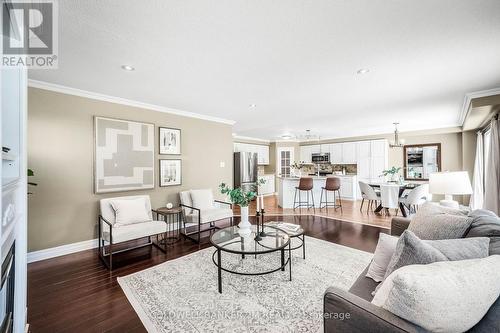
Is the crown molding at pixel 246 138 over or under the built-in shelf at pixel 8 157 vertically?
over

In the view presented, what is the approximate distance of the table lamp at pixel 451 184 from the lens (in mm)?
2459

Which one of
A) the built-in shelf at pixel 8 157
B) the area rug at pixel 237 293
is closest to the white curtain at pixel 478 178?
the area rug at pixel 237 293

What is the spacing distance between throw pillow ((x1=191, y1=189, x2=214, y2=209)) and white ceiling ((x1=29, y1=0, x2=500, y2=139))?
168cm

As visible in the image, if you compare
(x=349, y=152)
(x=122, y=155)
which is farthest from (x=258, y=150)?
(x=122, y=155)

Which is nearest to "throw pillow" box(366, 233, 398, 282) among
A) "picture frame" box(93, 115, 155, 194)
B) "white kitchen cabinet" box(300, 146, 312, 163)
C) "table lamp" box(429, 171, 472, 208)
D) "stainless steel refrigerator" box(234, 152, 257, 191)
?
"table lamp" box(429, 171, 472, 208)

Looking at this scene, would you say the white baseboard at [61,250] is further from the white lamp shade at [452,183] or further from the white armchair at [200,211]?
the white lamp shade at [452,183]

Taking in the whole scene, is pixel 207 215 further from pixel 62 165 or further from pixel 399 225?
pixel 399 225

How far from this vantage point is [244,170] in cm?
684

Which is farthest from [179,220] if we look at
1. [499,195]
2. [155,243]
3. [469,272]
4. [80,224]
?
[499,195]

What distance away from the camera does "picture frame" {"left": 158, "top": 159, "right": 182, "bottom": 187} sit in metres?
4.01

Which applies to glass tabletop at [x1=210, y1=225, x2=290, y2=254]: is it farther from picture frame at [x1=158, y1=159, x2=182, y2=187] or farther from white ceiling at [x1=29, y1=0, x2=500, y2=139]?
white ceiling at [x1=29, y1=0, x2=500, y2=139]

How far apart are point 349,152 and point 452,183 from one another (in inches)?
215

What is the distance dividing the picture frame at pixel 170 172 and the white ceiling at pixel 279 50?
118 cm

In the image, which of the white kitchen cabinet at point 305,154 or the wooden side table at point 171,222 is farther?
the white kitchen cabinet at point 305,154
